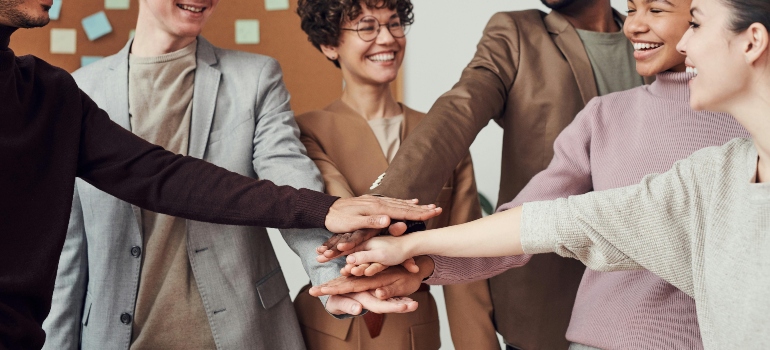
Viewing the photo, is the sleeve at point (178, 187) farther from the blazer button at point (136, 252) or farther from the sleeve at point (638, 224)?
the sleeve at point (638, 224)

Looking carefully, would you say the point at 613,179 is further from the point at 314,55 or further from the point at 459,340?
the point at 314,55

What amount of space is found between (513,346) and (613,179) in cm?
68

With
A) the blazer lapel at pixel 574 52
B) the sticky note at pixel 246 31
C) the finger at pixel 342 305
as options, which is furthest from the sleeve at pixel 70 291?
the sticky note at pixel 246 31

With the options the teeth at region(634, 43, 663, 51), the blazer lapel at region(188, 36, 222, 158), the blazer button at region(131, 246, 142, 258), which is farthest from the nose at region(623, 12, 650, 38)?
the blazer button at region(131, 246, 142, 258)

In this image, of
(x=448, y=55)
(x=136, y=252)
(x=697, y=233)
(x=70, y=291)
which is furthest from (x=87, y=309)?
(x=448, y=55)

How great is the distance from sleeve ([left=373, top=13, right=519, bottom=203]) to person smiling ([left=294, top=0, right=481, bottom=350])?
8.5 inches

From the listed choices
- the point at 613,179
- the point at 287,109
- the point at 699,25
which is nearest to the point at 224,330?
the point at 287,109

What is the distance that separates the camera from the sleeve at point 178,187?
1.74 meters

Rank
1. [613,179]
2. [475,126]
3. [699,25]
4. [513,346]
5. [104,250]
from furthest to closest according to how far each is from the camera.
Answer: [513,346] < [475,126] < [104,250] < [613,179] < [699,25]

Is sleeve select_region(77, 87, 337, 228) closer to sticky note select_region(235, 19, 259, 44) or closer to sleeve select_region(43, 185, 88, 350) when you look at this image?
sleeve select_region(43, 185, 88, 350)

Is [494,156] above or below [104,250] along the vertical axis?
below

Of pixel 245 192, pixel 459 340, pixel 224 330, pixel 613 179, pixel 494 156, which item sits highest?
pixel 613 179

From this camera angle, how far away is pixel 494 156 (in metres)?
3.66

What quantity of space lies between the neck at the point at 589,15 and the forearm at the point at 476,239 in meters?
0.92
